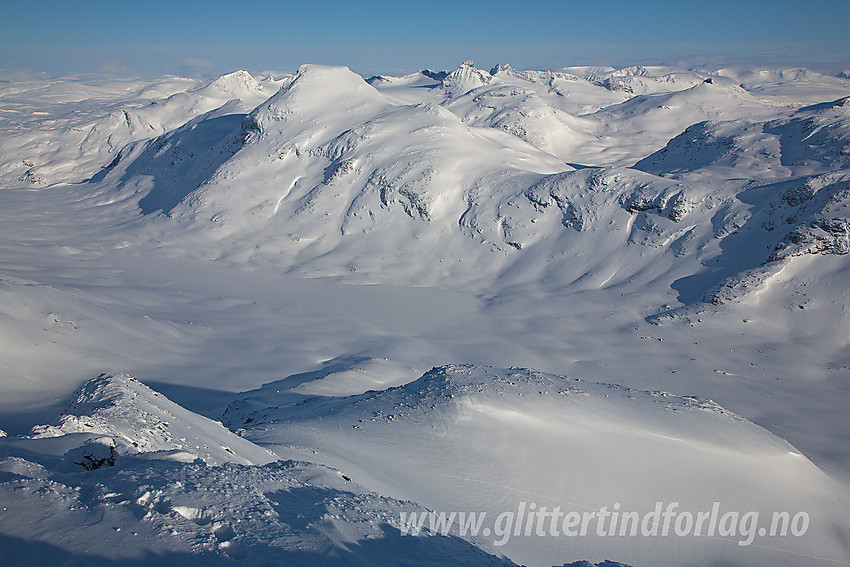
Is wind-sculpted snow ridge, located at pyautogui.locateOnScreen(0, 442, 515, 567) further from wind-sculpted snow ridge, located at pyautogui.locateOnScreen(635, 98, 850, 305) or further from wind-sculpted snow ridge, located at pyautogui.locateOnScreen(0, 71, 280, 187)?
wind-sculpted snow ridge, located at pyautogui.locateOnScreen(0, 71, 280, 187)

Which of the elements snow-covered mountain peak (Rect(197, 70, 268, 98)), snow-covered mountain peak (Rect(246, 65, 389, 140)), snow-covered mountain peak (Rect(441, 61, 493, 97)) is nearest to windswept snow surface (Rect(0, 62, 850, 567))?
snow-covered mountain peak (Rect(246, 65, 389, 140))

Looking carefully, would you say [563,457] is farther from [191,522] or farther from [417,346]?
[417,346]

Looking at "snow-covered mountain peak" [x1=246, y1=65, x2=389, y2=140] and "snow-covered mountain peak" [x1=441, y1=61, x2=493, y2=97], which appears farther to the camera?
"snow-covered mountain peak" [x1=441, y1=61, x2=493, y2=97]

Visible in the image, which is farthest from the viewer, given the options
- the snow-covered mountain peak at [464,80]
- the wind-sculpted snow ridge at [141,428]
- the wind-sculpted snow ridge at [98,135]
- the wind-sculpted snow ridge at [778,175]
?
the snow-covered mountain peak at [464,80]

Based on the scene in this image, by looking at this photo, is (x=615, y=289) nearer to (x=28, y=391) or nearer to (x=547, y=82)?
(x=28, y=391)

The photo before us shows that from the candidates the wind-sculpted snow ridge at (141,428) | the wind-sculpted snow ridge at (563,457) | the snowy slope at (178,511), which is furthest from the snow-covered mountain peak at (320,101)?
the snowy slope at (178,511)

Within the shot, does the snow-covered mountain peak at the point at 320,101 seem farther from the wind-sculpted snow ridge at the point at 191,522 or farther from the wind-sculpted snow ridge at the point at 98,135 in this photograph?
the wind-sculpted snow ridge at the point at 191,522

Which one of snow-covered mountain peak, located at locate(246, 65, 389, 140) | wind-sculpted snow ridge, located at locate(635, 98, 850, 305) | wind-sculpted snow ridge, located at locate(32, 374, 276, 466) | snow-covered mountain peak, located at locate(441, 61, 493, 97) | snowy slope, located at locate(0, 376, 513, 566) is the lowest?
wind-sculpted snow ridge, located at locate(32, 374, 276, 466)

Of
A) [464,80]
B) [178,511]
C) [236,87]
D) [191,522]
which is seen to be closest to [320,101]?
[178,511]
